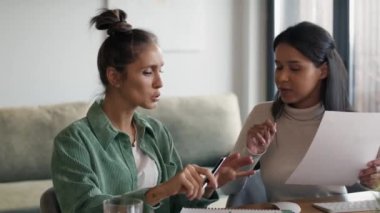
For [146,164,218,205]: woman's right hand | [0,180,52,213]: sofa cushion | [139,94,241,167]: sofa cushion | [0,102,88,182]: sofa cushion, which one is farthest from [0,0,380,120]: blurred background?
[146,164,218,205]: woman's right hand

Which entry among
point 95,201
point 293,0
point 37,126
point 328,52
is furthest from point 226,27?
point 95,201

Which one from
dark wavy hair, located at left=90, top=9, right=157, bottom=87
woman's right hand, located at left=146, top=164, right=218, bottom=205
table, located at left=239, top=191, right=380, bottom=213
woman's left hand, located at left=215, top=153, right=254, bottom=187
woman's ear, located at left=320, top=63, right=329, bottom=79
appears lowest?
table, located at left=239, top=191, right=380, bottom=213

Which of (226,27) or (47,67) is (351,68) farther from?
(47,67)

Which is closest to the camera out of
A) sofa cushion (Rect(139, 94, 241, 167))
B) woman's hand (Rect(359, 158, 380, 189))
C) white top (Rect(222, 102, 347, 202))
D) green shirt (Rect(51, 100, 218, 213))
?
green shirt (Rect(51, 100, 218, 213))

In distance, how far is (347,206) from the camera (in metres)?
1.57

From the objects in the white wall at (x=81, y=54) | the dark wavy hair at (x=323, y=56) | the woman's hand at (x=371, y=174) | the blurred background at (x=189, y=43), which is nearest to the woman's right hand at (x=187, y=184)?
the woman's hand at (x=371, y=174)

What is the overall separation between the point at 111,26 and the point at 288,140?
67 cm

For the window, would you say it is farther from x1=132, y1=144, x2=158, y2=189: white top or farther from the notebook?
x1=132, y1=144, x2=158, y2=189: white top

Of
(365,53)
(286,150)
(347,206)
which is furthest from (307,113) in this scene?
A: (365,53)

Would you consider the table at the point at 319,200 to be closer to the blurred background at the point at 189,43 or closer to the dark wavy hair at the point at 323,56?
the dark wavy hair at the point at 323,56

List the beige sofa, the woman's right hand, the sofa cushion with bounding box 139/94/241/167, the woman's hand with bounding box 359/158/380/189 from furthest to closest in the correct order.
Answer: the sofa cushion with bounding box 139/94/241/167 → the beige sofa → the woman's hand with bounding box 359/158/380/189 → the woman's right hand

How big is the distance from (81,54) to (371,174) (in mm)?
2314

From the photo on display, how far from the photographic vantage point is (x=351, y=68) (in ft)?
10.7

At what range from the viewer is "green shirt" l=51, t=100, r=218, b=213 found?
1.43 metres
